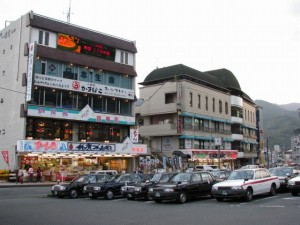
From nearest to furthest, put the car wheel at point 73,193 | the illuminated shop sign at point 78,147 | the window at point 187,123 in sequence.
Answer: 1. the car wheel at point 73,193
2. the illuminated shop sign at point 78,147
3. the window at point 187,123

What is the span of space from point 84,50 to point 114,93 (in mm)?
6550

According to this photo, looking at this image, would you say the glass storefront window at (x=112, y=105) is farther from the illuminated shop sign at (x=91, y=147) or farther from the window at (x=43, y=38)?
the window at (x=43, y=38)

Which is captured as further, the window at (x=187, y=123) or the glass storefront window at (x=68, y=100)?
the window at (x=187, y=123)

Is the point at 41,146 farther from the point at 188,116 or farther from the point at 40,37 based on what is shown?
the point at 188,116

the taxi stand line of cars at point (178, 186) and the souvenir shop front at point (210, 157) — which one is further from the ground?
the souvenir shop front at point (210, 157)

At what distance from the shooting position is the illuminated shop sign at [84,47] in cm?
4309

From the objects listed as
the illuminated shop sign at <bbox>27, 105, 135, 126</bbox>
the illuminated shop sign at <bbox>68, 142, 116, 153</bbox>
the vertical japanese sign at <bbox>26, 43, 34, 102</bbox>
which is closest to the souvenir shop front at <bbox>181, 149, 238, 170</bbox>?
the illuminated shop sign at <bbox>27, 105, 135, 126</bbox>

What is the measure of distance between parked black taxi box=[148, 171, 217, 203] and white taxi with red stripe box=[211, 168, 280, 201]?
45.7 inches

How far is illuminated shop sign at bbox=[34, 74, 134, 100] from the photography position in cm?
4030

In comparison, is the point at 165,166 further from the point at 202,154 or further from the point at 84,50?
the point at 84,50

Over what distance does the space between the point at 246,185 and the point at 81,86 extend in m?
29.2

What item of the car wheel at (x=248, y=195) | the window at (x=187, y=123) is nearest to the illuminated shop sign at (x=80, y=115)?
the window at (x=187, y=123)

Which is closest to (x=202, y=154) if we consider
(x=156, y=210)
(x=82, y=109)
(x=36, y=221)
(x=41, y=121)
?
(x=82, y=109)

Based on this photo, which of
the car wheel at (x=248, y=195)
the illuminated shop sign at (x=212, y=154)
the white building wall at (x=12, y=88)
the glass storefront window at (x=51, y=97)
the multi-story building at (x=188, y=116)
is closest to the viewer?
the car wheel at (x=248, y=195)
